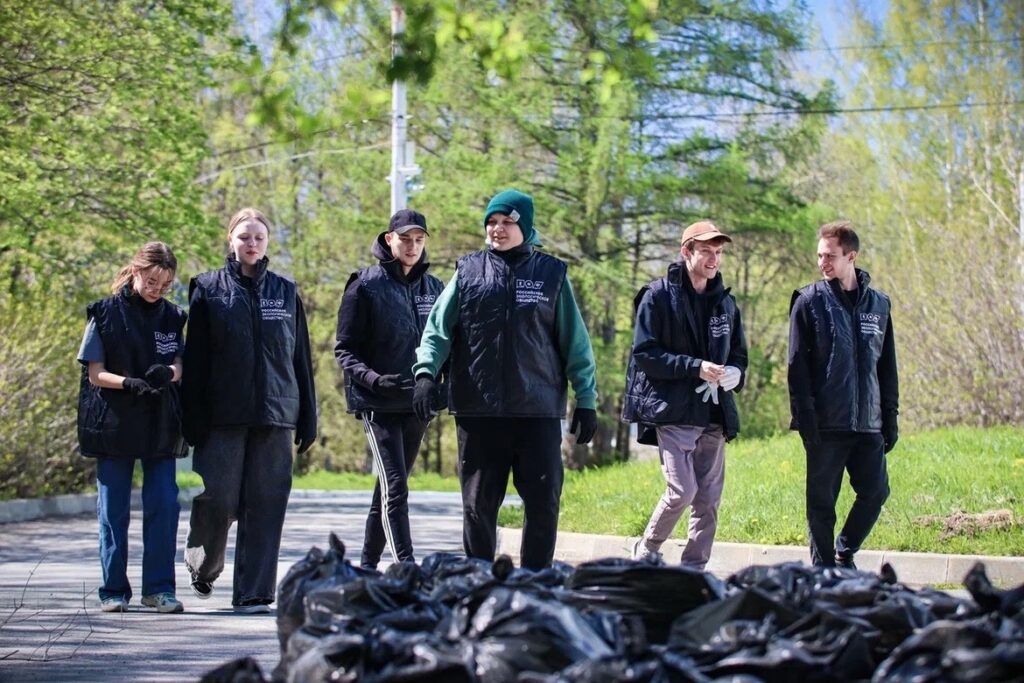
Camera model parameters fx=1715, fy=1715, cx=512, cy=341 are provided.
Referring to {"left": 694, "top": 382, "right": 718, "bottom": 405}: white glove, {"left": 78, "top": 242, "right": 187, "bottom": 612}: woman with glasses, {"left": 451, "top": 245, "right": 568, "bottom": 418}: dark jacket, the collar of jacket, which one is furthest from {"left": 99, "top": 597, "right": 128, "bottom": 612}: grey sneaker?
{"left": 694, "top": 382, "right": 718, "bottom": 405}: white glove

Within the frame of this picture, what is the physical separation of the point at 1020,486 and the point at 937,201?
31534 mm

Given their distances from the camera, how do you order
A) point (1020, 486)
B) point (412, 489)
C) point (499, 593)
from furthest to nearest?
point (412, 489), point (1020, 486), point (499, 593)

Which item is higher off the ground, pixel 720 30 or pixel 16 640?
pixel 720 30

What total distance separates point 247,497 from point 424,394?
1337 millimetres

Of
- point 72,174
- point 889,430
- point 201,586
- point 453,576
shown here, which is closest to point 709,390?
point 889,430

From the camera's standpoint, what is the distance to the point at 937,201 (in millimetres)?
43406

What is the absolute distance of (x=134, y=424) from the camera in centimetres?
917

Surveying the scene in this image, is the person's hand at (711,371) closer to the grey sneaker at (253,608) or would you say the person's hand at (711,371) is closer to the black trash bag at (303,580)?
the grey sneaker at (253,608)

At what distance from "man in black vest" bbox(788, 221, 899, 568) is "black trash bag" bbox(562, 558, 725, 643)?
13.7 ft

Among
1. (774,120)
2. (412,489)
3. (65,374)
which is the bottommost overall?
(412,489)

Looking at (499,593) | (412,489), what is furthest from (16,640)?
(412,489)

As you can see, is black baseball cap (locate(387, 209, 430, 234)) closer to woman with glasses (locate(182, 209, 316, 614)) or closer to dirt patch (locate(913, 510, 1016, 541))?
woman with glasses (locate(182, 209, 316, 614))

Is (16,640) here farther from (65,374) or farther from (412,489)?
(412,489)

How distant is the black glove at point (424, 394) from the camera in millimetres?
8070
